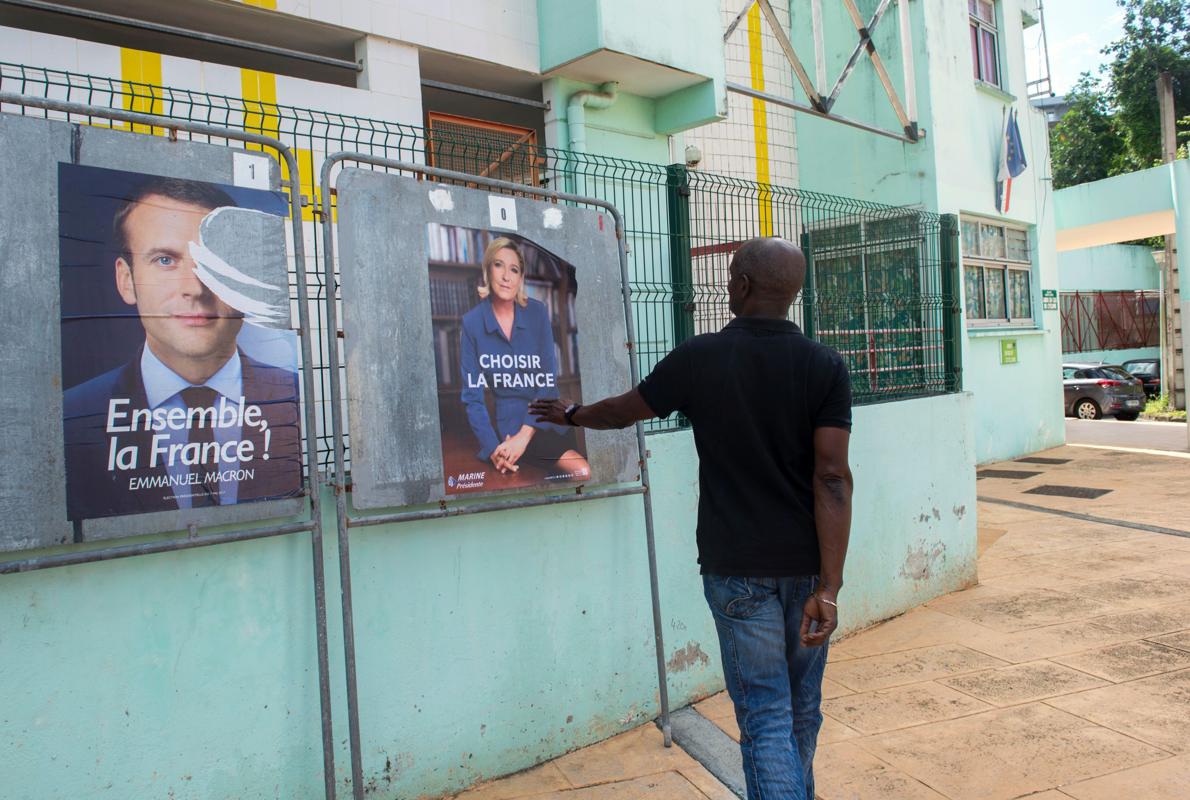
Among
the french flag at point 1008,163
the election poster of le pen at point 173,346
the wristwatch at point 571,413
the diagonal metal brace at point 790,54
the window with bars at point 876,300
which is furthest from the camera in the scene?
the french flag at point 1008,163

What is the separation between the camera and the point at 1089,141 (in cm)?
2912

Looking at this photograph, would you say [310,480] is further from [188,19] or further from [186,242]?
[188,19]

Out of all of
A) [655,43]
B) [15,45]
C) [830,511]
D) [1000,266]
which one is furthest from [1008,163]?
[15,45]

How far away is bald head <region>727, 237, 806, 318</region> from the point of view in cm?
258

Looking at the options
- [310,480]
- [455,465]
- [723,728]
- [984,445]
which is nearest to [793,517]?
[455,465]

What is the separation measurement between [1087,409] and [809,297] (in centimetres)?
1662

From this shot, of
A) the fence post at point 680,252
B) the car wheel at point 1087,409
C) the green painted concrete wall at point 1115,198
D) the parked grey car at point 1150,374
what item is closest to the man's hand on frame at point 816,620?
the fence post at point 680,252

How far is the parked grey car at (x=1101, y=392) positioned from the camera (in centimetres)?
1848

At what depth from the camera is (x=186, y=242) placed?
272cm

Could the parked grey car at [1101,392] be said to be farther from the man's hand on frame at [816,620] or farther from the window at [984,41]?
the man's hand on frame at [816,620]

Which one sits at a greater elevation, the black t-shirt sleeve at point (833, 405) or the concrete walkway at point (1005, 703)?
the black t-shirt sleeve at point (833, 405)

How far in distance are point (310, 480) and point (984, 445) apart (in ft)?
36.2

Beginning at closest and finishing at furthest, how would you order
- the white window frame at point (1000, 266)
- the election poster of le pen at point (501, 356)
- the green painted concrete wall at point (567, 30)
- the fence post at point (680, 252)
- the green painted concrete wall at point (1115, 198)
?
the election poster of le pen at point (501, 356) → the fence post at point (680, 252) → the green painted concrete wall at point (567, 30) → the white window frame at point (1000, 266) → the green painted concrete wall at point (1115, 198)

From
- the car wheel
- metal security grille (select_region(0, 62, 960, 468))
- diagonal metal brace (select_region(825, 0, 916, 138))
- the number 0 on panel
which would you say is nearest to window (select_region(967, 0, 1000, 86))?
diagonal metal brace (select_region(825, 0, 916, 138))
